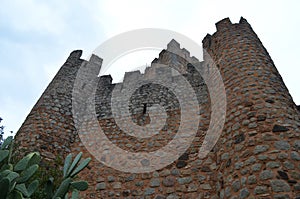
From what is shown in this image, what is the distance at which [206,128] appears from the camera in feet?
21.2

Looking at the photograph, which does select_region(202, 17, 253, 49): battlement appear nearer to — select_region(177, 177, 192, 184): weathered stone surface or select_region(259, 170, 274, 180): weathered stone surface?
select_region(177, 177, 192, 184): weathered stone surface

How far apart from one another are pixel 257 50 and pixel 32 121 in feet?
20.9

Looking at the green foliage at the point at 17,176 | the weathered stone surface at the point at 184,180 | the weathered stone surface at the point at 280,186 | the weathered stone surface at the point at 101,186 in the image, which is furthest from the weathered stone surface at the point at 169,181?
the green foliage at the point at 17,176

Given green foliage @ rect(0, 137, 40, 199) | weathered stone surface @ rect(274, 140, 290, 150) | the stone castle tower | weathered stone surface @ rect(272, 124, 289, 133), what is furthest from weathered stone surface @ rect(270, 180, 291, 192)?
green foliage @ rect(0, 137, 40, 199)

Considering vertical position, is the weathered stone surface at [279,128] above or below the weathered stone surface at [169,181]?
above

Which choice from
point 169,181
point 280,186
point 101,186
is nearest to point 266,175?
point 280,186

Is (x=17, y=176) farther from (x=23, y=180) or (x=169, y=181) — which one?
(x=169, y=181)

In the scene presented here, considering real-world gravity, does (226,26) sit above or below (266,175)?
above

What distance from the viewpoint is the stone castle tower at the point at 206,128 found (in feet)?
13.8

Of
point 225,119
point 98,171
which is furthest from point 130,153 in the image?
point 225,119

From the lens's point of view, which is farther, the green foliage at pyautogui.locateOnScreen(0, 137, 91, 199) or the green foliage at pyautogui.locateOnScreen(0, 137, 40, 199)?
the green foliage at pyautogui.locateOnScreen(0, 137, 91, 199)

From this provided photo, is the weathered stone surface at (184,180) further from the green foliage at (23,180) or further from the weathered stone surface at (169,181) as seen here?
the green foliage at (23,180)

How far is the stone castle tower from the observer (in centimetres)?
421

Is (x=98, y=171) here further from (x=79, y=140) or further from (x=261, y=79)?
(x=261, y=79)
